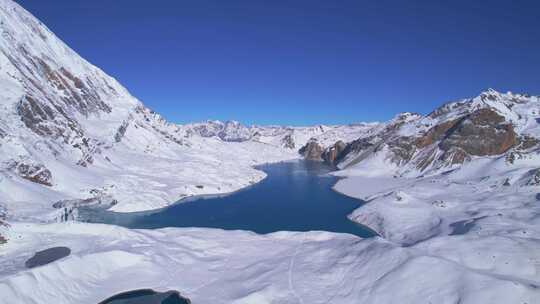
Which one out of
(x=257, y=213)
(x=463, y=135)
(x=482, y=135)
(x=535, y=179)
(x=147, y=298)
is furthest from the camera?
(x=463, y=135)

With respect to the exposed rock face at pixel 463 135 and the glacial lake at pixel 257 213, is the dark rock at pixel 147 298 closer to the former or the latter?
the glacial lake at pixel 257 213

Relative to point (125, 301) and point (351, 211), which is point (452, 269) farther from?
point (351, 211)

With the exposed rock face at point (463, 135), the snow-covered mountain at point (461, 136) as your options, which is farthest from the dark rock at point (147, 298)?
the exposed rock face at point (463, 135)

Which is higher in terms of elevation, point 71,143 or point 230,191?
point 71,143

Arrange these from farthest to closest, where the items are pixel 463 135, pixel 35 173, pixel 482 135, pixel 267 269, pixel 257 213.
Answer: pixel 463 135 → pixel 482 135 → pixel 257 213 → pixel 35 173 → pixel 267 269

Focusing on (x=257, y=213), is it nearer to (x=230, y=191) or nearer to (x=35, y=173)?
(x=230, y=191)

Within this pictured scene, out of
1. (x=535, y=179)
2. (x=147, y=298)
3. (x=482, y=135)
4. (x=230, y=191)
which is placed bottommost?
(x=147, y=298)

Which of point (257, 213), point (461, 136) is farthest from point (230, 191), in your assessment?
point (461, 136)
